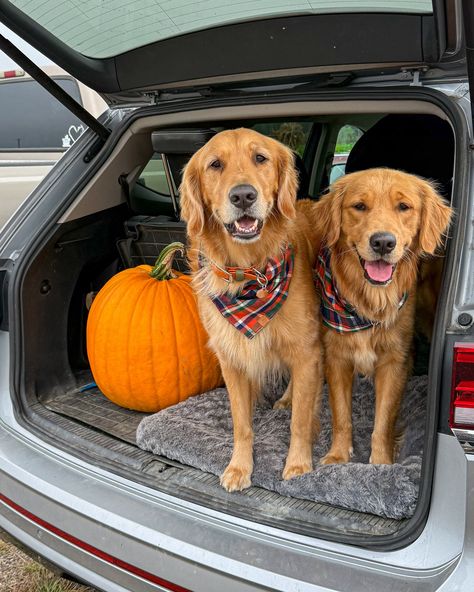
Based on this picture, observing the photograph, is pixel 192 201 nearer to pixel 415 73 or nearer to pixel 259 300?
pixel 259 300

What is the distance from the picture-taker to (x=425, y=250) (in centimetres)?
229

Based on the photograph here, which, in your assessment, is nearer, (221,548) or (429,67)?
(221,548)

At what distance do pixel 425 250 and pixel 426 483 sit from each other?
98cm

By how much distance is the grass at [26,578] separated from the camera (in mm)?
2598

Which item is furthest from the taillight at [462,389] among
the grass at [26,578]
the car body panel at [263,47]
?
the grass at [26,578]

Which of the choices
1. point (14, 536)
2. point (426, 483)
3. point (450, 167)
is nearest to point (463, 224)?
point (426, 483)

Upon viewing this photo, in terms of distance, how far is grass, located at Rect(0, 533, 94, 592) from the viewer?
8.52ft

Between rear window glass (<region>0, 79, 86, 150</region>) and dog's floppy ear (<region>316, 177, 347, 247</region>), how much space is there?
5.12 m

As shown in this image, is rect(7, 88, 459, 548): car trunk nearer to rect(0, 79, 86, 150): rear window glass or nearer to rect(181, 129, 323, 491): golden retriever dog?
rect(181, 129, 323, 491): golden retriever dog

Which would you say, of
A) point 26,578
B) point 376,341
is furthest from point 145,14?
point 26,578

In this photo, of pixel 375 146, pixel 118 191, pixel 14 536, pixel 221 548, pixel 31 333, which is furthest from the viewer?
pixel 375 146

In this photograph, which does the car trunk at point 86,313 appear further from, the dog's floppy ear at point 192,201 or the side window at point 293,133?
the dog's floppy ear at point 192,201

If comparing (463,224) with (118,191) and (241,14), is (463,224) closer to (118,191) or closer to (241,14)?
(241,14)

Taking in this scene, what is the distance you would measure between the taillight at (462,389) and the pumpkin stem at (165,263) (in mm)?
1870
